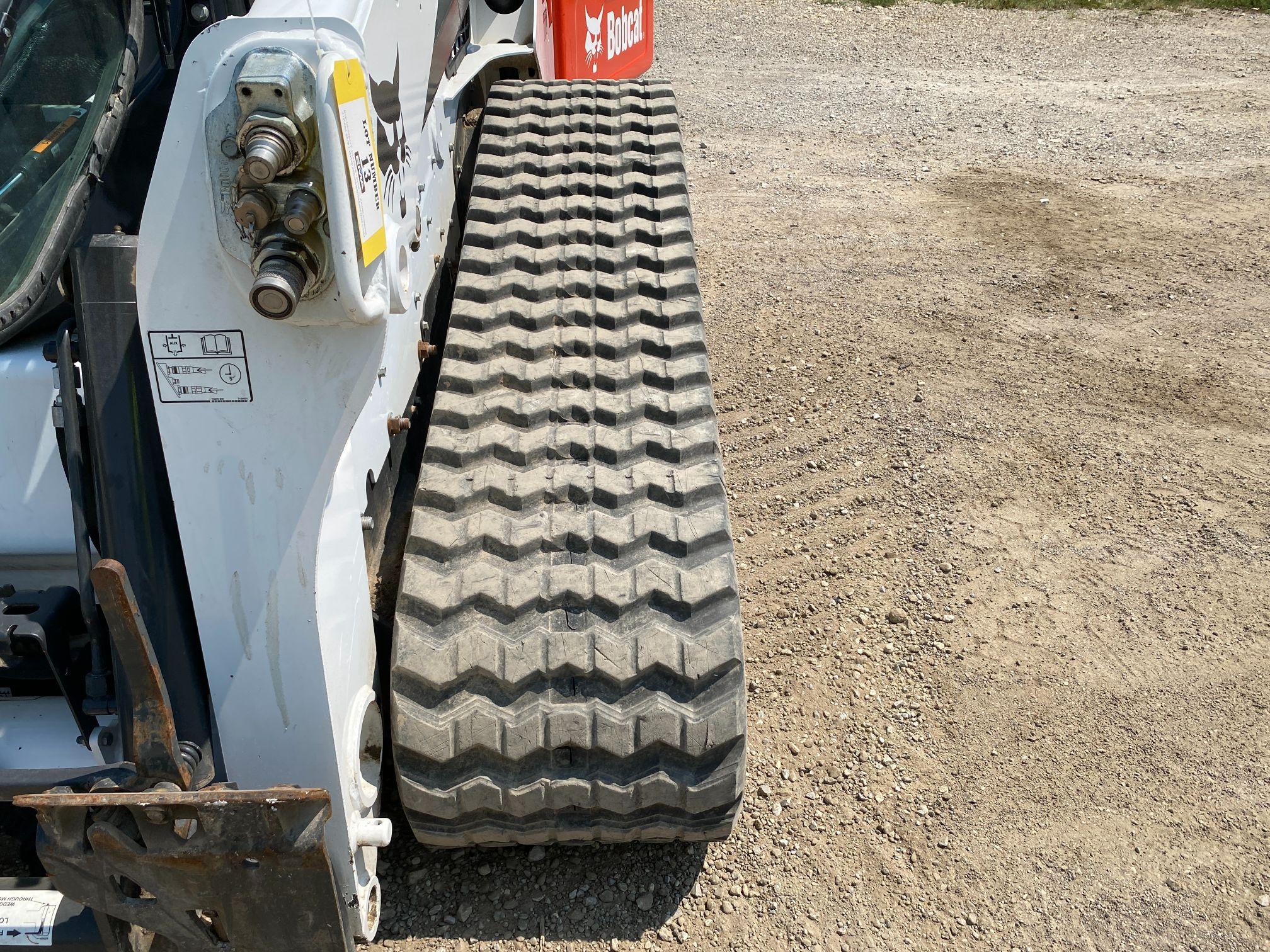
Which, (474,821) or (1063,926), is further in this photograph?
(1063,926)

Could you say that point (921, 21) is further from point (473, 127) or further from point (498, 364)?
point (498, 364)

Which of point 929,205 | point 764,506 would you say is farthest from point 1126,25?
point 764,506

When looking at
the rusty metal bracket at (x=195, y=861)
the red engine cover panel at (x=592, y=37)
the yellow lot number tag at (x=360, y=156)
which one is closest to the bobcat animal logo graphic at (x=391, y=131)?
the yellow lot number tag at (x=360, y=156)

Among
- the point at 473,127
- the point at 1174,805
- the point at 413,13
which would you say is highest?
the point at 413,13

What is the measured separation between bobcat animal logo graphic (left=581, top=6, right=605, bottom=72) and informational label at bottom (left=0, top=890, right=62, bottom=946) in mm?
3482

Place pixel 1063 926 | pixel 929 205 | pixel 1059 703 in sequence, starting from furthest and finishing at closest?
pixel 929 205 → pixel 1059 703 → pixel 1063 926

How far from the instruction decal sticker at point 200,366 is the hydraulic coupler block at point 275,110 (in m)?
0.27

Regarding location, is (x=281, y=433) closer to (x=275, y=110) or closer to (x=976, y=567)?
(x=275, y=110)

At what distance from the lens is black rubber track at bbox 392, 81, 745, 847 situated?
1875mm

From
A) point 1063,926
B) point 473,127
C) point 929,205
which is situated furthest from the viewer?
point 929,205

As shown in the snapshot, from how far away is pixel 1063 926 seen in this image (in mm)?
2270

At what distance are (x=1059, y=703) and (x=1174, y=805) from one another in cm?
37

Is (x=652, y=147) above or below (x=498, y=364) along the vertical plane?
above

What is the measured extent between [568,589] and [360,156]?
90cm
